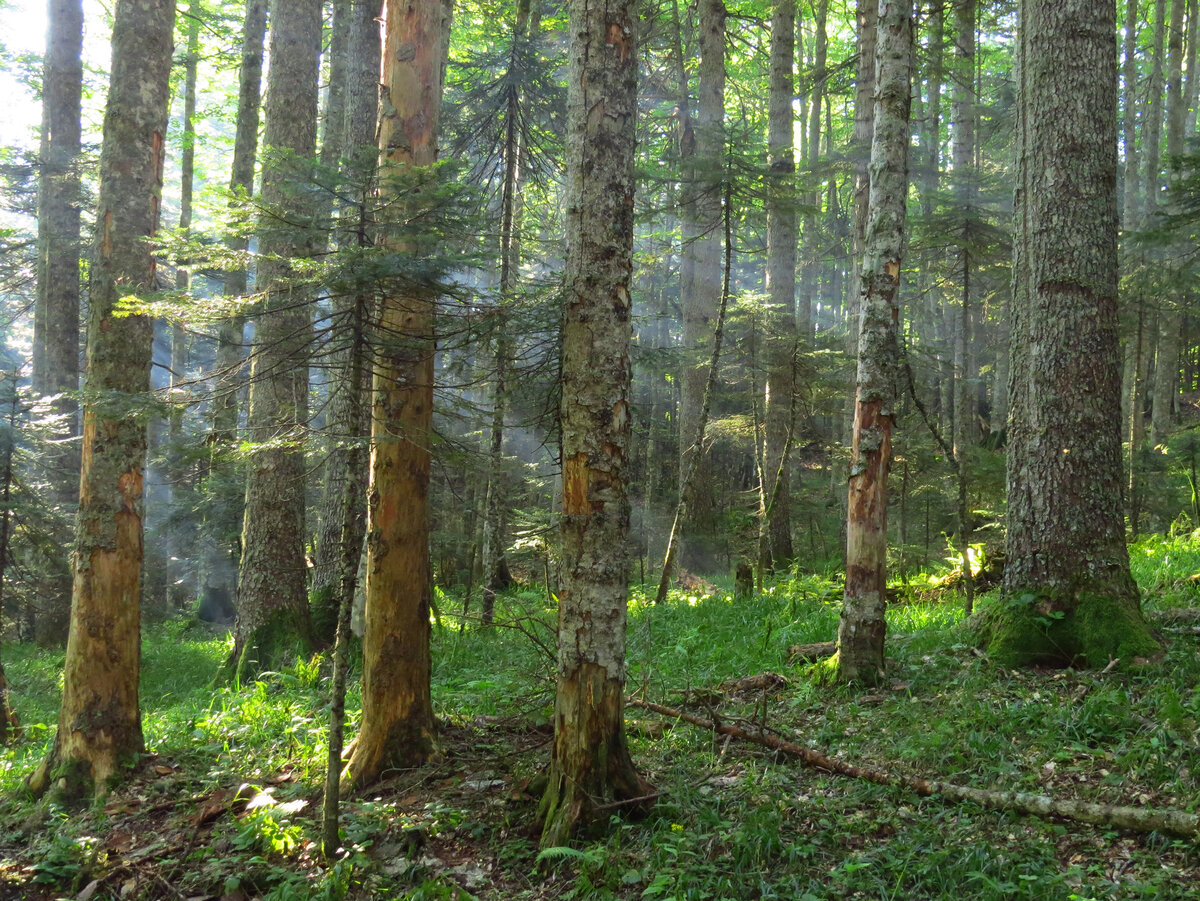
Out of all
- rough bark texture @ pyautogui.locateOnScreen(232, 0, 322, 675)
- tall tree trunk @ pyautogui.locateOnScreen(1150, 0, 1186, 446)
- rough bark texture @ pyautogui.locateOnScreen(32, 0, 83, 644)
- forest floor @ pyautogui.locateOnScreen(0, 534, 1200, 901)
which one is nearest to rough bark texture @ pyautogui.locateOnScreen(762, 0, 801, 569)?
forest floor @ pyautogui.locateOnScreen(0, 534, 1200, 901)

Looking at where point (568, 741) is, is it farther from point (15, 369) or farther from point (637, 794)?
point (15, 369)

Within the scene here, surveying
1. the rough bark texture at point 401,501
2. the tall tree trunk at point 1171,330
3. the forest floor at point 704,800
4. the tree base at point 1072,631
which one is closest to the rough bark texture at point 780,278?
the tree base at point 1072,631

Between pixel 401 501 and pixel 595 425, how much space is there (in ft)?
5.21

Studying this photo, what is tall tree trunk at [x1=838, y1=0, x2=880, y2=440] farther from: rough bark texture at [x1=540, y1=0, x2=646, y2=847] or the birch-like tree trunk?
rough bark texture at [x1=540, y1=0, x2=646, y2=847]

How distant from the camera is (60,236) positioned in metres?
14.3

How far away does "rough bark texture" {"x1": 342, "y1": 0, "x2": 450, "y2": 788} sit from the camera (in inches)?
196

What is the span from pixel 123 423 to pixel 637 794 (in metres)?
4.57

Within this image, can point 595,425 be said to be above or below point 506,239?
below

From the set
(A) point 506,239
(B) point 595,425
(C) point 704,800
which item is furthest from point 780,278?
(C) point 704,800

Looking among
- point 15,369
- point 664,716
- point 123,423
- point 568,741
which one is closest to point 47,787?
point 123,423

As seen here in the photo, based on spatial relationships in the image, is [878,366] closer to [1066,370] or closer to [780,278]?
[1066,370]

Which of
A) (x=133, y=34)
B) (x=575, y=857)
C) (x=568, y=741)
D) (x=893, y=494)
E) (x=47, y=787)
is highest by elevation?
(x=133, y=34)

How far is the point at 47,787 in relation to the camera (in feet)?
18.4

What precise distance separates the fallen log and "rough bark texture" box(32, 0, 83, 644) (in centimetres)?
1316
